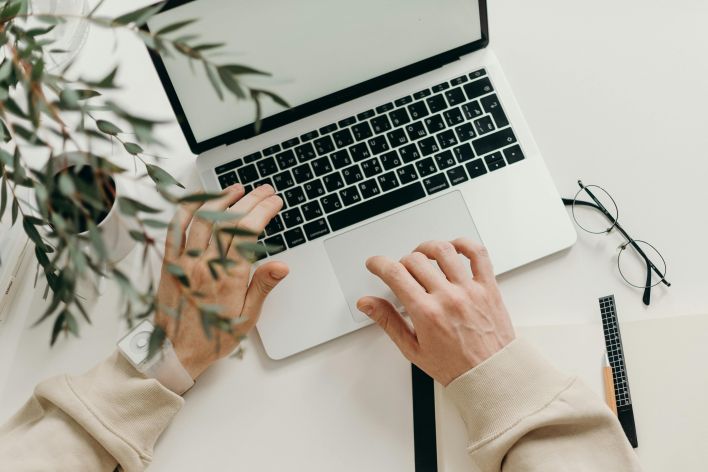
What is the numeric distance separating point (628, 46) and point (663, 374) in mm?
474

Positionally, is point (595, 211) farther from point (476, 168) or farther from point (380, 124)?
point (380, 124)

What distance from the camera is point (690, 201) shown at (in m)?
0.92

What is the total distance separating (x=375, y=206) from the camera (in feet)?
2.92

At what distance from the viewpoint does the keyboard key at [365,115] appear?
0.91 metres

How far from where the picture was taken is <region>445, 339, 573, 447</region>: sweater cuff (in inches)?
30.6

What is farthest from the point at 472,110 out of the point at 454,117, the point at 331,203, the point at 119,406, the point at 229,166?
the point at 119,406

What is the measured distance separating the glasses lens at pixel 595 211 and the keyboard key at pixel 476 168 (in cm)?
14

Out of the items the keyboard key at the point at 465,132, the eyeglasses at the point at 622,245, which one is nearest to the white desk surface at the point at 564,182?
the eyeglasses at the point at 622,245

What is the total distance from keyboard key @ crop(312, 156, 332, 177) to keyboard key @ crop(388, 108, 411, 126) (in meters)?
0.11

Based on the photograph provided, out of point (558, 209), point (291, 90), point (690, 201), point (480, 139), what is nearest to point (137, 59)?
point (291, 90)

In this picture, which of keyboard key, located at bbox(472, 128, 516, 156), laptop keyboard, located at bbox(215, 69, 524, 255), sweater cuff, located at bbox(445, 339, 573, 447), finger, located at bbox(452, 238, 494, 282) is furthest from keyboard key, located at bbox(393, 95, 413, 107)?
sweater cuff, located at bbox(445, 339, 573, 447)

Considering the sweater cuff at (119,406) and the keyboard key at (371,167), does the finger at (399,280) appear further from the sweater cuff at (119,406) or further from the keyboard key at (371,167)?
the sweater cuff at (119,406)

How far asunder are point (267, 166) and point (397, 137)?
0.18m

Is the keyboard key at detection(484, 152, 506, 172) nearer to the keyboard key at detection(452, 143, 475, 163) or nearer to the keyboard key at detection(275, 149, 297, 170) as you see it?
the keyboard key at detection(452, 143, 475, 163)
